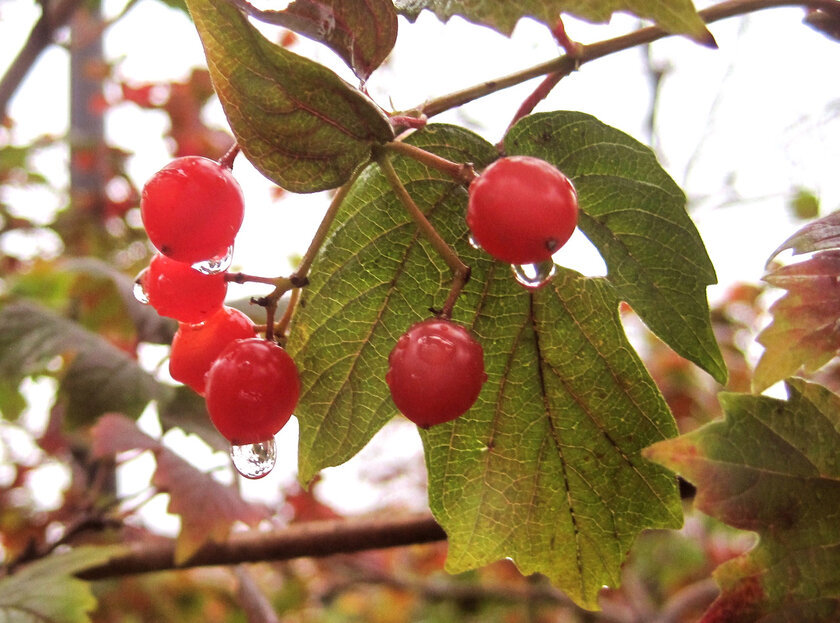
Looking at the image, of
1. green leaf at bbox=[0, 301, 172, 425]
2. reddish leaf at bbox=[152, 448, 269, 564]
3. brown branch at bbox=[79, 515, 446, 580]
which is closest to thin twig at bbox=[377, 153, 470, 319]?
brown branch at bbox=[79, 515, 446, 580]

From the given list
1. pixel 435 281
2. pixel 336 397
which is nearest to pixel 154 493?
pixel 336 397

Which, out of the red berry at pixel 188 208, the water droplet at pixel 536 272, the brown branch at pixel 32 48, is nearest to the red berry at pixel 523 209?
the water droplet at pixel 536 272

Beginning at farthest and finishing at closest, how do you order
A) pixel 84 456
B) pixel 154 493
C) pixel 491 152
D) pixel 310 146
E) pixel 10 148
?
pixel 10 148 < pixel 84 456 < pixel 154 493 < pixel 491 152 < pixel 310 146

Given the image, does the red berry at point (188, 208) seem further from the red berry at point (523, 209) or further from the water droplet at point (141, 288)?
the red berry at point (523, 209)

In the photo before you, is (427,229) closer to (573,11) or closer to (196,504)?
(573,11)

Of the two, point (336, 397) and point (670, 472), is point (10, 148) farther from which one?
point (670, 472)

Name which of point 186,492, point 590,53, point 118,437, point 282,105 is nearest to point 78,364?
point 118,437
